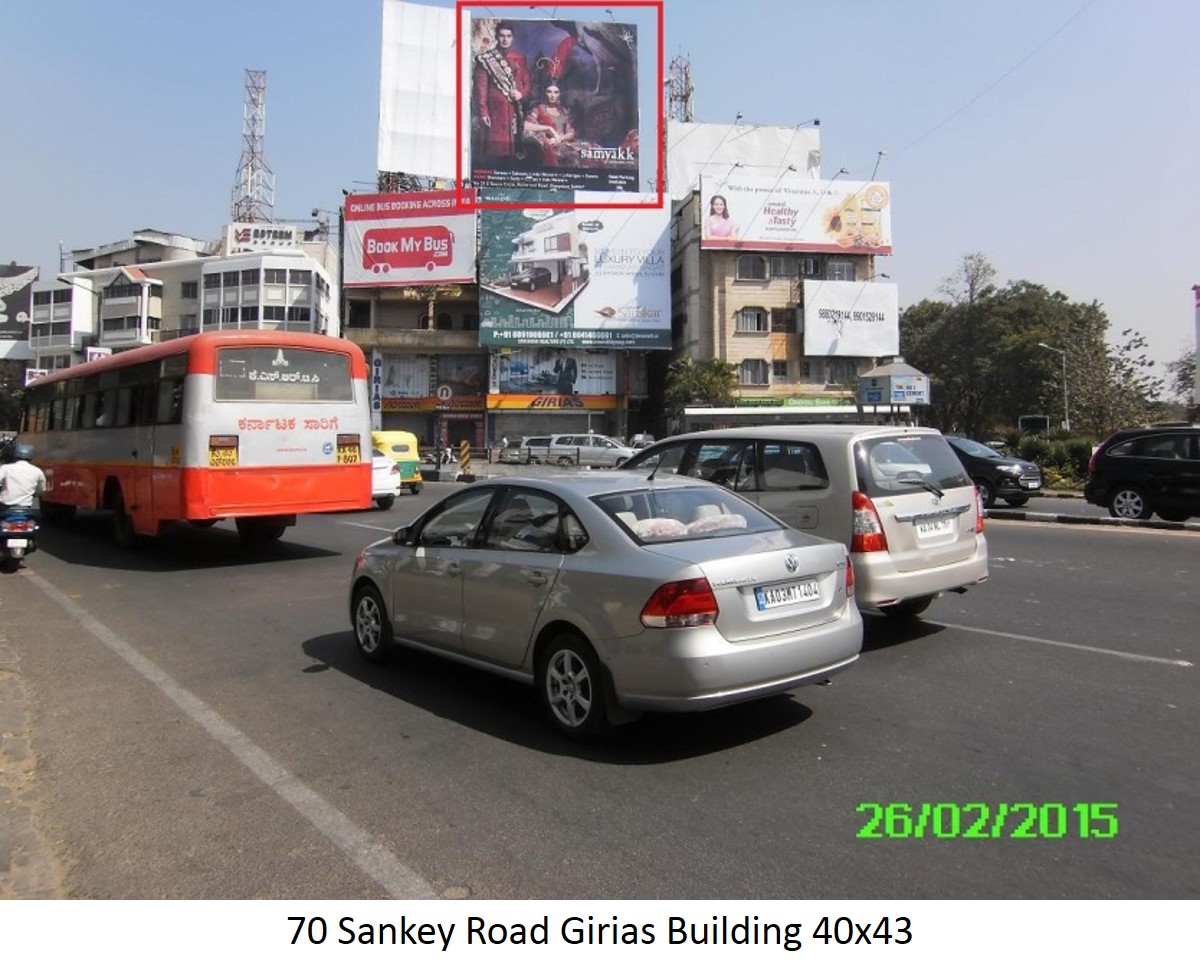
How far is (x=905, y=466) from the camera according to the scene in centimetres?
680

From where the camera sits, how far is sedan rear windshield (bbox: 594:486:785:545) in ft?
16.0

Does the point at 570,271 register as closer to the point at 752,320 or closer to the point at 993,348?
the point at 752,320

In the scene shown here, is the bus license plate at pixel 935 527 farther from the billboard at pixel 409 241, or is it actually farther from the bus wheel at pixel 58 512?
the billboard at pixel 409 241

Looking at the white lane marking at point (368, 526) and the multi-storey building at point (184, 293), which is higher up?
the multi-storey building at point (184, 293)

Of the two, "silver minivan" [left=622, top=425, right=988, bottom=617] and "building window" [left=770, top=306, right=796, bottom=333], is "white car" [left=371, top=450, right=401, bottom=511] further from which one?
"building window" [left=770, top=306, right=796, bottom=333]

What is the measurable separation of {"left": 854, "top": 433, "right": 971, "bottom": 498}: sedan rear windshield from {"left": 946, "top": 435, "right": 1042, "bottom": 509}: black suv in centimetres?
1174

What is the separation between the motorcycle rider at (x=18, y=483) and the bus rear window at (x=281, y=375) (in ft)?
9.16

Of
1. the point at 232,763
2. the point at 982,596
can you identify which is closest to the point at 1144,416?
the point at 982,596

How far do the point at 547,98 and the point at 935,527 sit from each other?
52.6 meters

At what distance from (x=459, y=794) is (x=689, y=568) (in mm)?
1532

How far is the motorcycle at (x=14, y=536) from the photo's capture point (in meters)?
11.2
